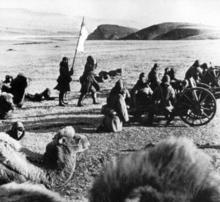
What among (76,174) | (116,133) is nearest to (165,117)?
(116,133)

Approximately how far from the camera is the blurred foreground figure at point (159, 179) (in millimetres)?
494

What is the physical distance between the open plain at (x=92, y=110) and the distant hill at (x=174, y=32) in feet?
1.07

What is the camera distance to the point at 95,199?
1.68 ft

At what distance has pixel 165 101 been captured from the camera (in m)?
4.44

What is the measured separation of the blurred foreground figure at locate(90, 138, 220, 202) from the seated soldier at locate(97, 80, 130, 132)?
11.6 ft

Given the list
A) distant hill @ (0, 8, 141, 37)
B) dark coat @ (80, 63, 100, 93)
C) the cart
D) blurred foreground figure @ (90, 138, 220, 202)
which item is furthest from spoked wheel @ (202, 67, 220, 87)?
blurred foreground figure @ (90, 138, 220, 202)

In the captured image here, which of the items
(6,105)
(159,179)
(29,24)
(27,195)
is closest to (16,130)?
(6,105)

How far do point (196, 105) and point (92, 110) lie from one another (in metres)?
1.75

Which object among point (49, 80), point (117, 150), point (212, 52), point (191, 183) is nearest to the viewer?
point (191, 183)

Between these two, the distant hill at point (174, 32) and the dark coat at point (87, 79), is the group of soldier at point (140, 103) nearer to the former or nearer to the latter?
the dark coat at point (87, 79)

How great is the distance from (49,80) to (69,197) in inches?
244

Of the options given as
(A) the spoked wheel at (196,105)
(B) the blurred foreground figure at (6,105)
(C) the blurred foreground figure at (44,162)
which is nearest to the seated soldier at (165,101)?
(A) the spoked wheel at (196,105)

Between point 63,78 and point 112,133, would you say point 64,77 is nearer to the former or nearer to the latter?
point 63,78

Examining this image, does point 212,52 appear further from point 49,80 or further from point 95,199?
point 95,199
